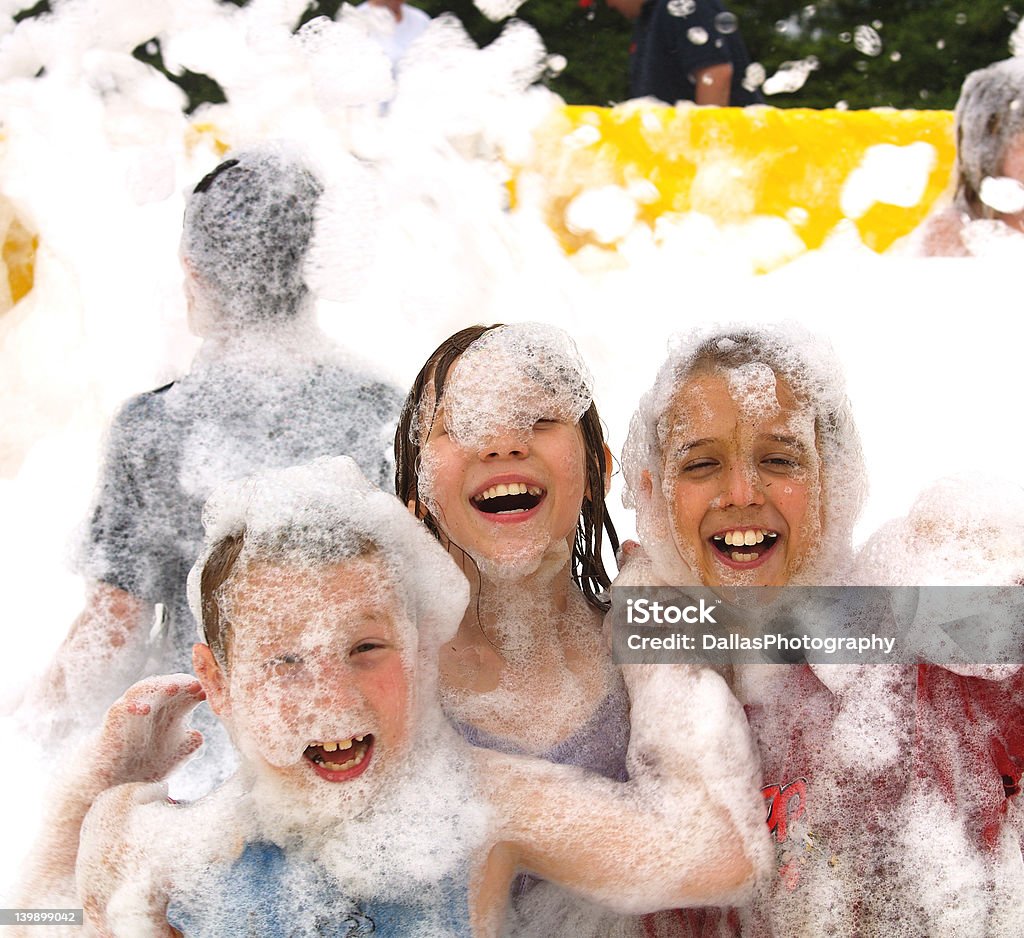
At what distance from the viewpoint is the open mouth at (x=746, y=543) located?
3.21ft

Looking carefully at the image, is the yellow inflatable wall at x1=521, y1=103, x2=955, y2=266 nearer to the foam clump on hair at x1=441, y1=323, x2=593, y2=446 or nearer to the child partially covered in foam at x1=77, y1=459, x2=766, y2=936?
the foam clump on hair at x1=441, y1=323, x2=593, y2=446

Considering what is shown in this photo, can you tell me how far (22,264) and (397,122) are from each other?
61 centimetres

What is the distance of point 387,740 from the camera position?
867mm

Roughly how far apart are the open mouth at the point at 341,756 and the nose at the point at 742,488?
381mm

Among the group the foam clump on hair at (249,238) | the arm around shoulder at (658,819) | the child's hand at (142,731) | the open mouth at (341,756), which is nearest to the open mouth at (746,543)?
the arm around shoulder at (658,819)

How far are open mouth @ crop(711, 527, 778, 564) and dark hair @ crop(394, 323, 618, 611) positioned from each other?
0.50 ft

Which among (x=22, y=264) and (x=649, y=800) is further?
(x=22, y=264)

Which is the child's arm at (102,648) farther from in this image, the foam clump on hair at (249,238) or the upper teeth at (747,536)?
the upper teeth at (747,536)

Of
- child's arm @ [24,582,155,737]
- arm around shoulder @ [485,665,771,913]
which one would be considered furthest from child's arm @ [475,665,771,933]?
child's arm @ [24,582,155,737]

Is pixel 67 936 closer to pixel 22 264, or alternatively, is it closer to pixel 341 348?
pixel 341 348

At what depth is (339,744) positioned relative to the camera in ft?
2.84

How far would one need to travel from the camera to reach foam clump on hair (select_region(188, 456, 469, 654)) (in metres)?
0.89

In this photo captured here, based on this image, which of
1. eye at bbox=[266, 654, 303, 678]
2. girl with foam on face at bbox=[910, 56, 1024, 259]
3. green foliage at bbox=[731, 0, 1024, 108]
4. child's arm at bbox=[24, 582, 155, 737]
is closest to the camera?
eye at bbox=[266, 654, 303, 678]

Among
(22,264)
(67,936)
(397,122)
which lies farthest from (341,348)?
(67,936)
